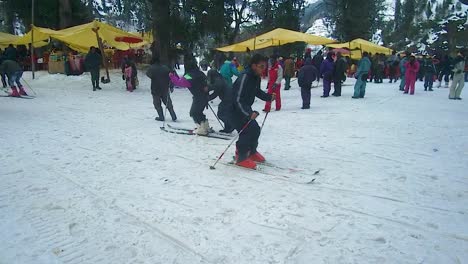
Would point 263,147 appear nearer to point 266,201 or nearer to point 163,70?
point 266,201

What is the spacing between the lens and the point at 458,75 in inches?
496

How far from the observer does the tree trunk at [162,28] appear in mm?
18000

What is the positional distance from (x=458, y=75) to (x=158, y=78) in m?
11.1

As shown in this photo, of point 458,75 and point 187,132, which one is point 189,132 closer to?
point 187,132

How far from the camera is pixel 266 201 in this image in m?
4.08

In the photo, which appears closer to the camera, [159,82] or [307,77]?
[159,82]

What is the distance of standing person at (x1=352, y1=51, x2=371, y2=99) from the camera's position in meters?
12.9

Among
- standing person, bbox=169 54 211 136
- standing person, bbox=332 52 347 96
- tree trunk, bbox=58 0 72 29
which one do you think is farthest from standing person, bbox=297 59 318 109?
tree trunk, bbox=58 0 72 29

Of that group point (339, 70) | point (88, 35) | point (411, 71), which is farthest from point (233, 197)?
point (88, 35)

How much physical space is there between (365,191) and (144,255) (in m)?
2.87

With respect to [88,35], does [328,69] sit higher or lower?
lower

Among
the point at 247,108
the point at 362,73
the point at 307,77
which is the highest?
the point at 362,73

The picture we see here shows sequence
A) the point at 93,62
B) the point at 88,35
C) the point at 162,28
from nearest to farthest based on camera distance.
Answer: the point at 93,62 < the point at 88,35 < the point at 162,28

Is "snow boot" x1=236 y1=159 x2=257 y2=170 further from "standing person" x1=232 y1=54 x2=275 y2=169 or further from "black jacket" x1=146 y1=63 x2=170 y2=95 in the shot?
"black jacket" x1=146 y1=63 x2=170 y2=95
